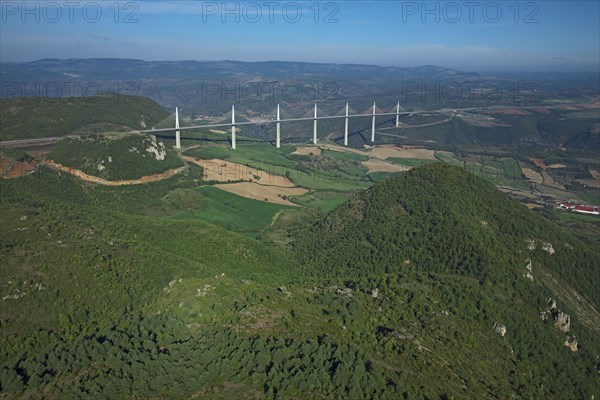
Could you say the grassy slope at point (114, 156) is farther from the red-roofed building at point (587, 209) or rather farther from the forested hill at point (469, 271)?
the red-roofed building at point (587, 209)

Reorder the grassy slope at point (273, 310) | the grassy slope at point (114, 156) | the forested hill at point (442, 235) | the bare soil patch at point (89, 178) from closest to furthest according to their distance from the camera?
the grassy slope at point (273, 310) < the forested hill at point (442, 235) < the bare soil patch at point (89, 178) < the grassy slope at point (114, 156)

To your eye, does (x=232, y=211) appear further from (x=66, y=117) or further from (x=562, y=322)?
(x=562, y=322)

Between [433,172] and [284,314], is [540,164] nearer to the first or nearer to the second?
[433,172]

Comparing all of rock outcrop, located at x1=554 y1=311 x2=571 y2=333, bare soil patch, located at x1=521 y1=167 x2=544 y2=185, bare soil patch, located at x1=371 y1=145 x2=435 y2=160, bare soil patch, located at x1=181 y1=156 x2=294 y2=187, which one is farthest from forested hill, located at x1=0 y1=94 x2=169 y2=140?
bare soil patch, located at x1=521 y1=167 x2=544 y2=185

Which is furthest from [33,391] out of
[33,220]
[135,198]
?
[135,198]

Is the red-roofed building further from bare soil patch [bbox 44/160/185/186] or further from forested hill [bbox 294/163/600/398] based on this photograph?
bare soil patch [bbox 44/160/185/186]

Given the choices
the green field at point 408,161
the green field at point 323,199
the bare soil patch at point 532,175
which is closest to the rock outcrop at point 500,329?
the green field at point 323,199

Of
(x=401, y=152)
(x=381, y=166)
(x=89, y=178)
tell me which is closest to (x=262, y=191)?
(x=89, y=178)
